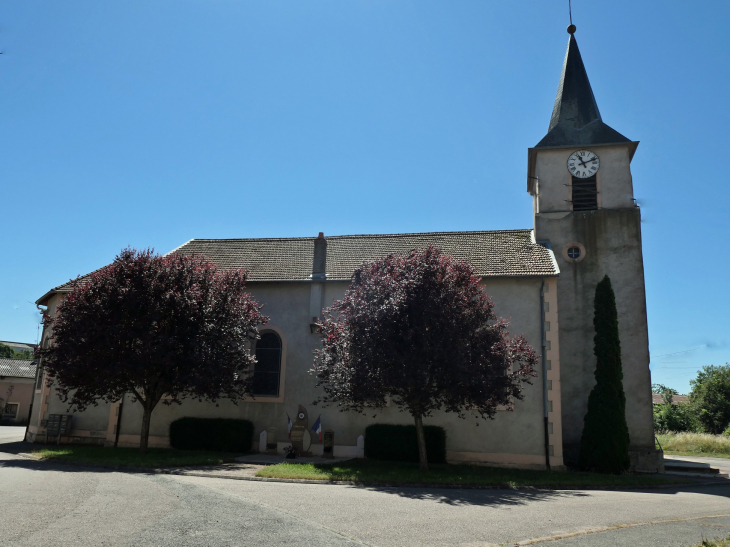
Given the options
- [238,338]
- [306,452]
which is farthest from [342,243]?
[306,452]

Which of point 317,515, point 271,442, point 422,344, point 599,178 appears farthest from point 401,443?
point 599,178

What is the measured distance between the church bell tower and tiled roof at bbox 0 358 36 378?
38.7 metres

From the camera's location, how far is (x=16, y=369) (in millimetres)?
43344

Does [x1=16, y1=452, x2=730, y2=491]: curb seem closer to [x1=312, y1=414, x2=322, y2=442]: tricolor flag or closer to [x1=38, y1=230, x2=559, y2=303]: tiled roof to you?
[x1=312, y1=414, x2=322, y2=442]: tricolor flag

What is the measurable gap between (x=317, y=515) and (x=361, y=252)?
49.8 ft

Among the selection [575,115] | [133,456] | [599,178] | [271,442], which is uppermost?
[575,115]

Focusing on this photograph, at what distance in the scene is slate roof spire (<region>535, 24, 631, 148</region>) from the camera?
74.1ft

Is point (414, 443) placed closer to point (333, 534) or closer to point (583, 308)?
point (583, 308)

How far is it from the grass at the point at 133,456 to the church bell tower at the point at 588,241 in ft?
40.0

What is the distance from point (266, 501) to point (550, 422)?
11.5 m

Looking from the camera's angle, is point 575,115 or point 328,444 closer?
point 328,444

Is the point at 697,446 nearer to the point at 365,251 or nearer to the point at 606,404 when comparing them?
the point at 606,404

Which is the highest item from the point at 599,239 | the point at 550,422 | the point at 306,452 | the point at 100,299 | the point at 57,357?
the point at 599,239

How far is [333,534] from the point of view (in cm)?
702
